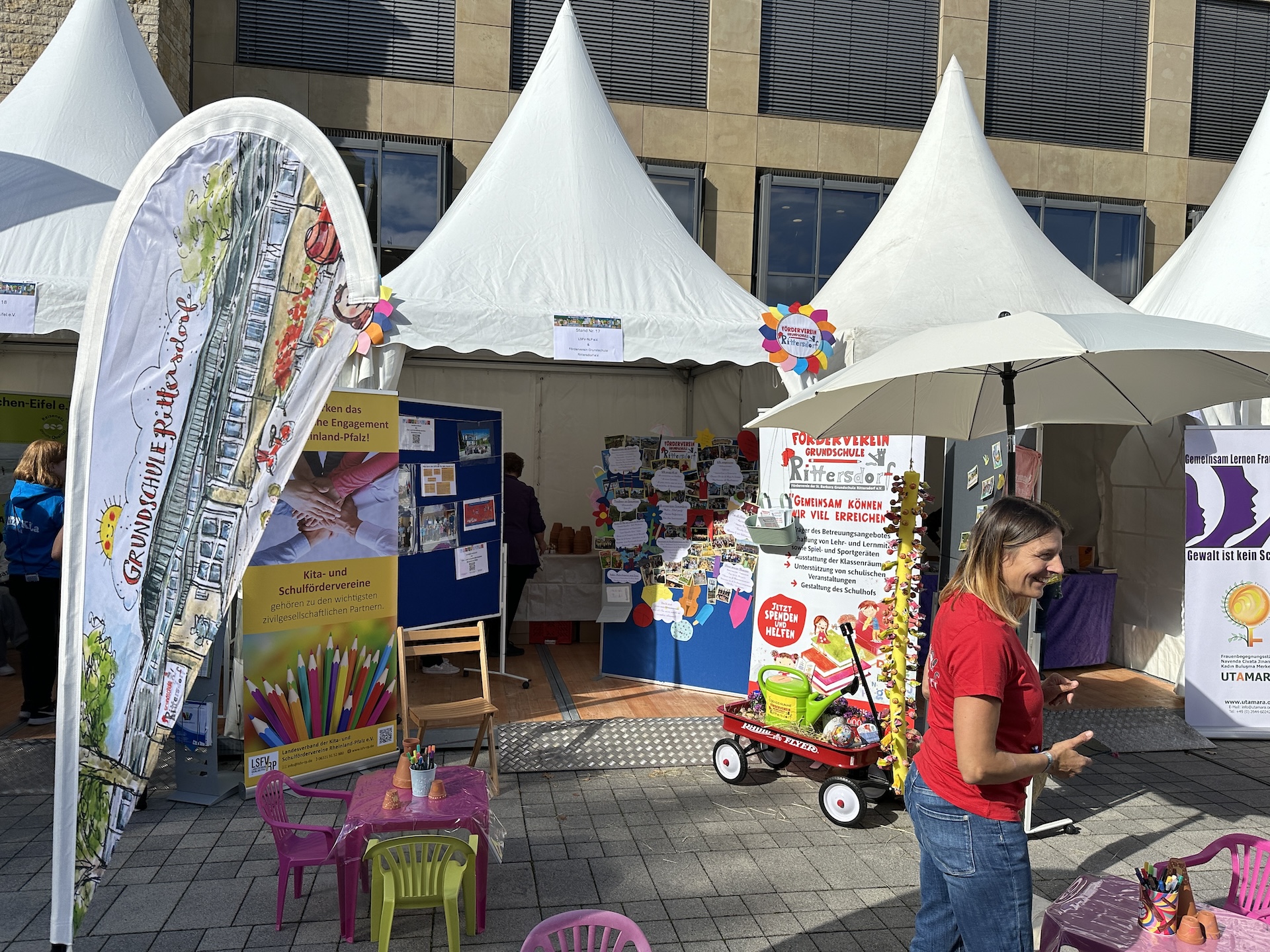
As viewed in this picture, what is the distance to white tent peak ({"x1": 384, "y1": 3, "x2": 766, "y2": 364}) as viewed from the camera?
19.0 ft

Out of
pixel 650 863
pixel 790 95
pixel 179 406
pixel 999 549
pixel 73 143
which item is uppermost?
pixel 790 95

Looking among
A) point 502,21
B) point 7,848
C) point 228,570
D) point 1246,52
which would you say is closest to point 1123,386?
point 228,570

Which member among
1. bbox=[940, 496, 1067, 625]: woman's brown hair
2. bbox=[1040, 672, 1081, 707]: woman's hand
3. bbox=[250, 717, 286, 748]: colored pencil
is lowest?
bbox=[250, 717, 286, 748]: colored pencil

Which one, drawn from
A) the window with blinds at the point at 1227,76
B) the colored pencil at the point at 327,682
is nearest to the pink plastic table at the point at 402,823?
the colored pencil at the point at 327,682

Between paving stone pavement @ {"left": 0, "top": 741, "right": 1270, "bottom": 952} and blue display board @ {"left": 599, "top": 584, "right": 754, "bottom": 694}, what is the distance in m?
1.47

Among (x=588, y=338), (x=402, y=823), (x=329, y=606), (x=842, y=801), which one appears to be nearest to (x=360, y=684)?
(x=329, y=606)

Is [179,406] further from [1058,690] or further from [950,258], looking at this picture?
[950,258]

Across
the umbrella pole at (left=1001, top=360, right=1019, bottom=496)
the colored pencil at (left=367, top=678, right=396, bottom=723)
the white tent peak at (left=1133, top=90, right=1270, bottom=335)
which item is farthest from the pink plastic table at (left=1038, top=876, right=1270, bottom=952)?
the white tent peak at (left=1133, top=90, right=1270, bottom=335)

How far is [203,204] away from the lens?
7.06ft

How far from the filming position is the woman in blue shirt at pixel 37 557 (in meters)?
5.35

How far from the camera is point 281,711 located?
480cm

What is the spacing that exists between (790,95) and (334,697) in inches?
377

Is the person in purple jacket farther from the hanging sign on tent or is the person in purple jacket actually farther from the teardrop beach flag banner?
the teardrop beach flag banner

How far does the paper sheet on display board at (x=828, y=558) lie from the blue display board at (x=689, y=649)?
55cm
